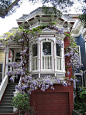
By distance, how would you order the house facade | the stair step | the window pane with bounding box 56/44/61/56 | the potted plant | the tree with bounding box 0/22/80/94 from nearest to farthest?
the potted plant → the stair step → the tree with bounding box 0/22/80/94 → the house facade → the window pane with bounding box 56/44/61/56

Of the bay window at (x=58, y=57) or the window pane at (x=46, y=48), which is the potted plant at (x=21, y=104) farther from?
the window pane at (x=46, y=48)

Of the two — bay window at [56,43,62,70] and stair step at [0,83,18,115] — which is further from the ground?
bay window at [56,43,62,70]

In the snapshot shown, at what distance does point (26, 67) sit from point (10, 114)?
3.24 meters

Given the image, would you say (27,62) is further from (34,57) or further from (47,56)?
(47,56)

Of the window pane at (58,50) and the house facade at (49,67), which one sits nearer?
the house facade at (49,67)

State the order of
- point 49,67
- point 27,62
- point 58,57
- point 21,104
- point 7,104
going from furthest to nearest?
1. point 27,62
2. point 58,57
3. point 49,67
4. point 7,104
5. point 21,104

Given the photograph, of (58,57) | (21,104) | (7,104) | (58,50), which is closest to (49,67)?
(58,57)

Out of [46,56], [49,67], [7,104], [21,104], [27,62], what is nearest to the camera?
[21,104]

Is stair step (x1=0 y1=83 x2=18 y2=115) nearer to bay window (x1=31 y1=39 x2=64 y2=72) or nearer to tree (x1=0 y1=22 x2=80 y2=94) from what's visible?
tree (x1=0 y1=22 x2=80 y2=94)

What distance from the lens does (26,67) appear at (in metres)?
10.6

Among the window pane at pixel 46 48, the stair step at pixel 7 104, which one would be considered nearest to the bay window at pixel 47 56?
the window pane at pixel 46 48

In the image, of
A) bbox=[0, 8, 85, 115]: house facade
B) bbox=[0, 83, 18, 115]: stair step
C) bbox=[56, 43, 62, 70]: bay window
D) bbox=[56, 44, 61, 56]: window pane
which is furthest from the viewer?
bbox=[56, 44, 61, 56]: window pane

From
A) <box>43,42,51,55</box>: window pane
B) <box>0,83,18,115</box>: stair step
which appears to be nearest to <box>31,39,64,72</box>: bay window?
<box>43,42,51,55</box>: window pane

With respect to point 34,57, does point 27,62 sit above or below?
below
